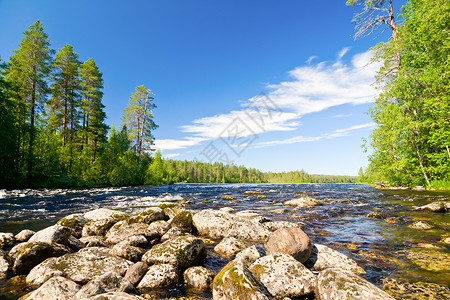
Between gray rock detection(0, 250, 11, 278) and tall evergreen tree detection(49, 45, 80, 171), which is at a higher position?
tall evergreen tree detection(49, 45, 80, 171)

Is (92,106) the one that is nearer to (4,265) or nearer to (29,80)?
(29,80)

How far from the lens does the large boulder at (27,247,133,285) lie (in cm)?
399

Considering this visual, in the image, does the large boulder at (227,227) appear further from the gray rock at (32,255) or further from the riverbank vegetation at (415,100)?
the riverbank vegetation at (415,100)

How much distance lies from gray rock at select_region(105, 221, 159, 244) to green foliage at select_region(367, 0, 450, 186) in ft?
64.2

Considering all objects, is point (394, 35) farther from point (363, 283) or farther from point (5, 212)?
point (5, 212)

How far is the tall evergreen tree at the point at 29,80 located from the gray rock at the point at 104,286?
2845 cm

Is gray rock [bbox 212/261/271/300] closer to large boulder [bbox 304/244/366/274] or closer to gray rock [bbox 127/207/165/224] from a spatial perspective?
large boulder [bbox 304/244/366/274]

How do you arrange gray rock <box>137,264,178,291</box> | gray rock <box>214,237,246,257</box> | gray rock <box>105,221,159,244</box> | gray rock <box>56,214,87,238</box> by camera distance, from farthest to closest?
gray rock <box>56,214,87,238</box> < gray rock <box>105,221,159,244</box> < gray rock <box>214,237,246,257</box> < gray rock <box>137,264,178,291</box>

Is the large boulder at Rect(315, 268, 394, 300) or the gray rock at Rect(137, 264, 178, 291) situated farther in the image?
the gray rock at Rect(137, 264, 178, 291)

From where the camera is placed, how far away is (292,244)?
181 inches

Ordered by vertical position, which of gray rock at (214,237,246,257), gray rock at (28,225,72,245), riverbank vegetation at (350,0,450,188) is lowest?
gray rock at (214,237,246,257)

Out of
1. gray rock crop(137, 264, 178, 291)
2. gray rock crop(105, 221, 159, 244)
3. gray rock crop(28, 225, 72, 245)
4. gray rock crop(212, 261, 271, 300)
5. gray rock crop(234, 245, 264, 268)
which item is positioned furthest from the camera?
gray rock crop(105, 221, 159, 244)

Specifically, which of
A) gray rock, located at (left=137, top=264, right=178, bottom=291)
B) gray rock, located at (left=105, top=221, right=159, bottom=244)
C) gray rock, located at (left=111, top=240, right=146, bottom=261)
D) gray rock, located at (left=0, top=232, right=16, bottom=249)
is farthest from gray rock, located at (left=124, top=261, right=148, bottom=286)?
gray rock, located at (left=0, top=232, right=16, bottom=249)

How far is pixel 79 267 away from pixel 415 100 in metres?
24.3
